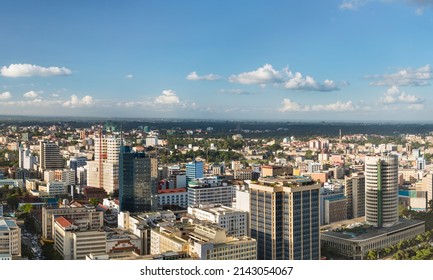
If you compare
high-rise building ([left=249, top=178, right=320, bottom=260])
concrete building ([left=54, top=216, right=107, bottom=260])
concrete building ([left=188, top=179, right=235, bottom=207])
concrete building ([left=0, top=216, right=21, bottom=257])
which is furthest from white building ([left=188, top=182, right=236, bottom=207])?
concrete building ([left=0, top=216, right=21, bottom=257])

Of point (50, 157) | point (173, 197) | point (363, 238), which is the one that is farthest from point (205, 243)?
point (50, 157)

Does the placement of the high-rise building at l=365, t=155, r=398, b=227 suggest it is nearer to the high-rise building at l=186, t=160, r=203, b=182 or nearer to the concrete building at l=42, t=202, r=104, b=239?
the high-rise building at l=186, t=160, r=203, b=182

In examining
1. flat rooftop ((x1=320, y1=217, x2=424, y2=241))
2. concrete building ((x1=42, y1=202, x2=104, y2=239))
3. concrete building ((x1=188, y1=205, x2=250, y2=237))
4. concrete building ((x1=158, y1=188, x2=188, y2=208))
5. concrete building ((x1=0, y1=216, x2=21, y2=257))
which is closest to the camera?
concrete building ((x1=0, y1=216, x2=21, y2=257))

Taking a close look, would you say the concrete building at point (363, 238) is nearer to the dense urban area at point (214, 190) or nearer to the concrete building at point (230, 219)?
the dense urban area at point (214, 190)

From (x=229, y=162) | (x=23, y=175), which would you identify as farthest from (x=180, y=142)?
(x=23, y=175)

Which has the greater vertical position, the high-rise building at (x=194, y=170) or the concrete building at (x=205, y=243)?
the high-rise building at (x=194, y=170)

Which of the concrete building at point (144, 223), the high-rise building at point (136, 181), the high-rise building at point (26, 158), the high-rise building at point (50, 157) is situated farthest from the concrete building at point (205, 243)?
the high-rise building at point (50, 157)
